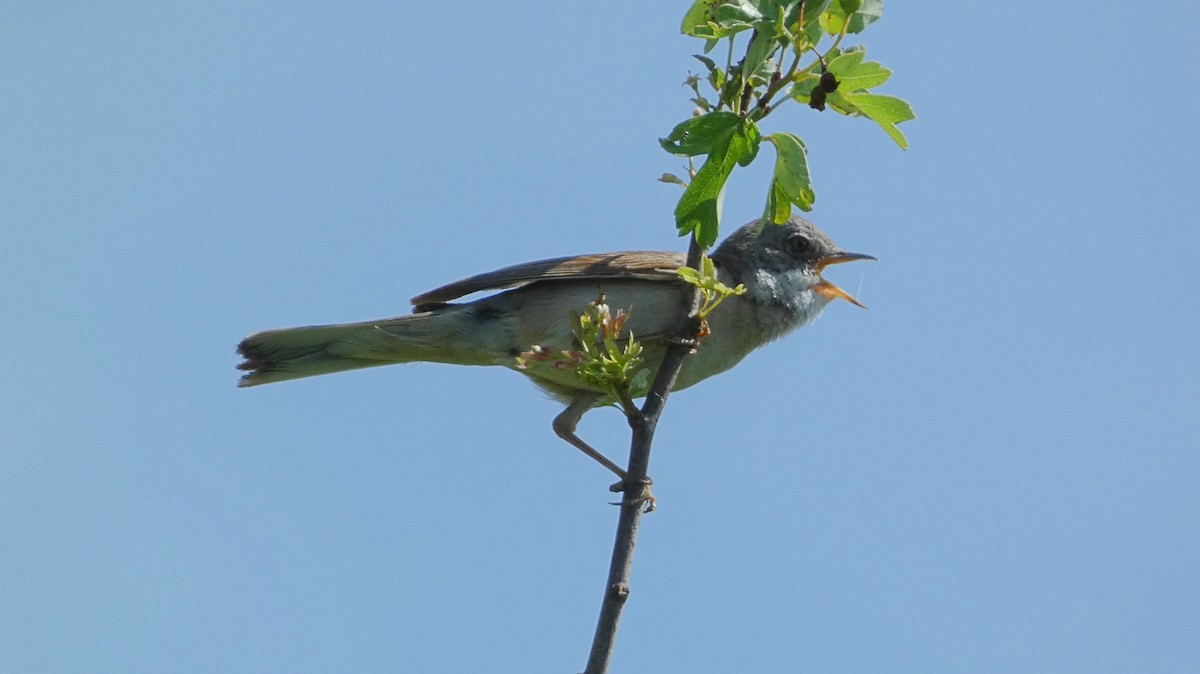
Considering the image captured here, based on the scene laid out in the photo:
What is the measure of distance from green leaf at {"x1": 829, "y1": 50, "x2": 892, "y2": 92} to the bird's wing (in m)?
2.64

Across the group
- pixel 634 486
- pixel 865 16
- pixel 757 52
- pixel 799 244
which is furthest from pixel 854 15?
pixel 799 244

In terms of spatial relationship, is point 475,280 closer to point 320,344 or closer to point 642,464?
point 320,344

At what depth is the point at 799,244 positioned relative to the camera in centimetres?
691

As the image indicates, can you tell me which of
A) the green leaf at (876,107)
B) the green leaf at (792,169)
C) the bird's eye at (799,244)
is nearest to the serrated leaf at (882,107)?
the green leaf at (876,107)

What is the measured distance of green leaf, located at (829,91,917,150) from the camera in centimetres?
373

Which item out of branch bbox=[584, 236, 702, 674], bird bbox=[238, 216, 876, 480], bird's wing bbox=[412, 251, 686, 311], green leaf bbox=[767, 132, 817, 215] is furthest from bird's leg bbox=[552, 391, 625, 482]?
green leaf bbox=[767, 132, 817, 215]

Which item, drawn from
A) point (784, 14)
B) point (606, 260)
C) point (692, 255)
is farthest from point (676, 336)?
point (606, 260)

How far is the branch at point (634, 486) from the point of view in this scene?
10.8 feet

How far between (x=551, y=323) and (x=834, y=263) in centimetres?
182

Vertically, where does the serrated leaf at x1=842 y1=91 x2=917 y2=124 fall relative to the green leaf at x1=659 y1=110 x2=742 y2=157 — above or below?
above

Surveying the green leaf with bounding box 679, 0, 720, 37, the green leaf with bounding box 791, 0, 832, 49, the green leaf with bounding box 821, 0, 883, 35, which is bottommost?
the green leaf with bounding box 791, 0, 832, 49

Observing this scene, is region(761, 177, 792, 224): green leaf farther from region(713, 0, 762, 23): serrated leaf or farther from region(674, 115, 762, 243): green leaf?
region(713, 0, 762, 23): serrated leaf

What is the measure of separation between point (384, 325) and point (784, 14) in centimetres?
356

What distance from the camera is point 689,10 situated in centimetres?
412
